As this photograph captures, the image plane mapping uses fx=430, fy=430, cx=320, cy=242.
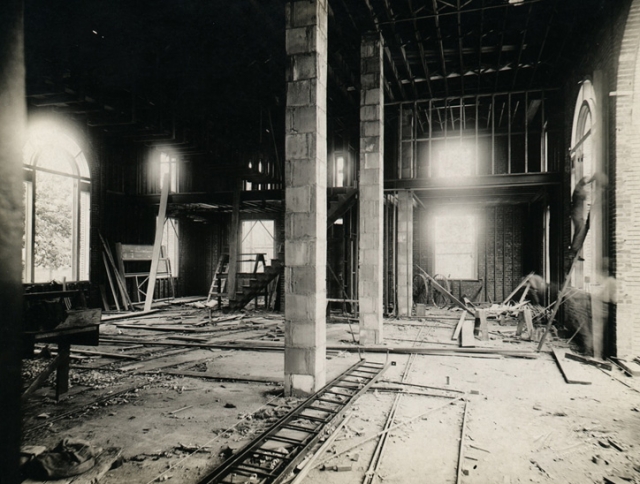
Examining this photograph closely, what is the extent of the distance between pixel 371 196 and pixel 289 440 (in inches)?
265

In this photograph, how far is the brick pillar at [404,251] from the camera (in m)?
14.6

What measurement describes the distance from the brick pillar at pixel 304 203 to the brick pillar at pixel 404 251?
28.4 feet

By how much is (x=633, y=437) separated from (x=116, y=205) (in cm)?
1703

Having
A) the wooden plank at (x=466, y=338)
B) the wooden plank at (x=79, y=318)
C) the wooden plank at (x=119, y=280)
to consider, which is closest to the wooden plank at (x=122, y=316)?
the wooden plank at (x=119, y=280)

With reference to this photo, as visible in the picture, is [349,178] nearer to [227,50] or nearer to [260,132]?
[260,132]

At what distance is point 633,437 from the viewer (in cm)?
483

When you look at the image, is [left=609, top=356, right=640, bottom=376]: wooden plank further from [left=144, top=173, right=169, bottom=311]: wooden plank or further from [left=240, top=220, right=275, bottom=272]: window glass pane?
[left=240, top=220, right=275, bottom=272]: window glass pane

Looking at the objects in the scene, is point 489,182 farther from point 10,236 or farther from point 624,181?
point 10,236

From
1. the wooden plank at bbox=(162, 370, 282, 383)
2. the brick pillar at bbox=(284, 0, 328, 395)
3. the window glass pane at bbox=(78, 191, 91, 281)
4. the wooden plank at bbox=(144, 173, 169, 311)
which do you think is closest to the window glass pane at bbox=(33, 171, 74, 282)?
the window glass pane at bbox=(78, 191, 91, 281)

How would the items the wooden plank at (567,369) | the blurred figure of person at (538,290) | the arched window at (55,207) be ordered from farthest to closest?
the blurred figure of person at (538,290) < the arched window at (55,207) < the wooden plank at (567,369)

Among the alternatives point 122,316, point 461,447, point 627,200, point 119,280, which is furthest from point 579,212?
point 119,280

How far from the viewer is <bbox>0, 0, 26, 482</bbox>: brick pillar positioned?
94 centimetres

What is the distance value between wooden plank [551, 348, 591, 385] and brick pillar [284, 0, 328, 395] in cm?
412

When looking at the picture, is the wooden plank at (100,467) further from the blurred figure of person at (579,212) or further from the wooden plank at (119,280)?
the wooden plank at (119,280)
